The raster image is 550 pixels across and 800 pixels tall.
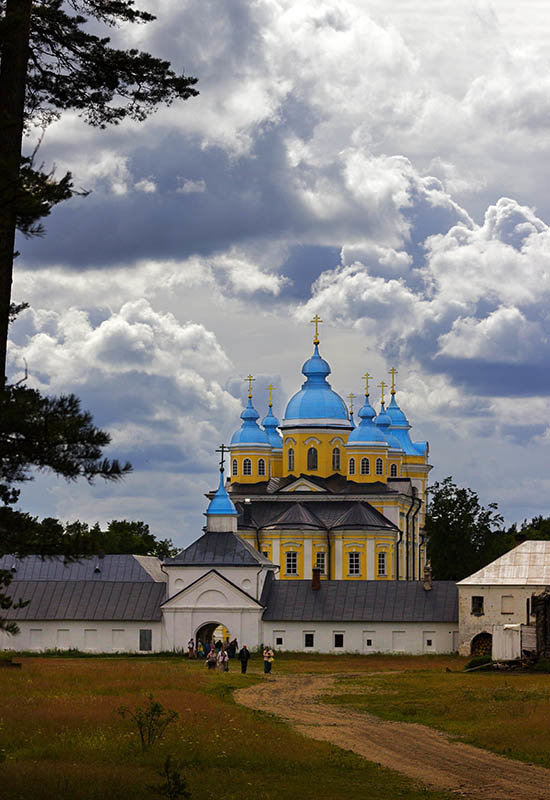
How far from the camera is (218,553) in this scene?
68500 millimetres

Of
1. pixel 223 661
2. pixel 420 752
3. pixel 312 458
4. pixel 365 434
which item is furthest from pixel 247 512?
pixel 420 752

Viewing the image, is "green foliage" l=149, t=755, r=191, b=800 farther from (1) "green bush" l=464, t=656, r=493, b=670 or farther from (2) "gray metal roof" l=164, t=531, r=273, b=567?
(2) "gray metal roof" l=164, t=531, r=273, b=567

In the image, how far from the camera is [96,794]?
18797 millimetres

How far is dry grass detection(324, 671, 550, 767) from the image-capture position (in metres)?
26.5

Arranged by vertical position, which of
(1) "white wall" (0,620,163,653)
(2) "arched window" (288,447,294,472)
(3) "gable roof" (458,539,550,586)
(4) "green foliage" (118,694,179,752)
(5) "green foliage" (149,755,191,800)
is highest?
(2) "arched window" (288,447,294,472)

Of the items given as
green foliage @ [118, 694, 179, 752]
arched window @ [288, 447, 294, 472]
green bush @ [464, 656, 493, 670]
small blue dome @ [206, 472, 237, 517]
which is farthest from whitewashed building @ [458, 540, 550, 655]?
green foliage @ [118, 694, 179, 752]

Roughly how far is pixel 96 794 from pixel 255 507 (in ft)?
237

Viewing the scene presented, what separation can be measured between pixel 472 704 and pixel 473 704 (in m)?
0.02

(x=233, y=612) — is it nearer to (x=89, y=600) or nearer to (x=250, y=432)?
(x=89, y=600)

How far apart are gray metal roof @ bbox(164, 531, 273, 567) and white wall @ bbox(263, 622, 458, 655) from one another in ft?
10.9

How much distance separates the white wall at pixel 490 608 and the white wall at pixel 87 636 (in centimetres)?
1397

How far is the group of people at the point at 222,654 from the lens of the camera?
5066 centimetres

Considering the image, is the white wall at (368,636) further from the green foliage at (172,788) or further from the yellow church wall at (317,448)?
the green foliage at (172,788)

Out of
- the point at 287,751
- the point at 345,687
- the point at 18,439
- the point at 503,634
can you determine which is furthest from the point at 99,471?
the point at 503,634
